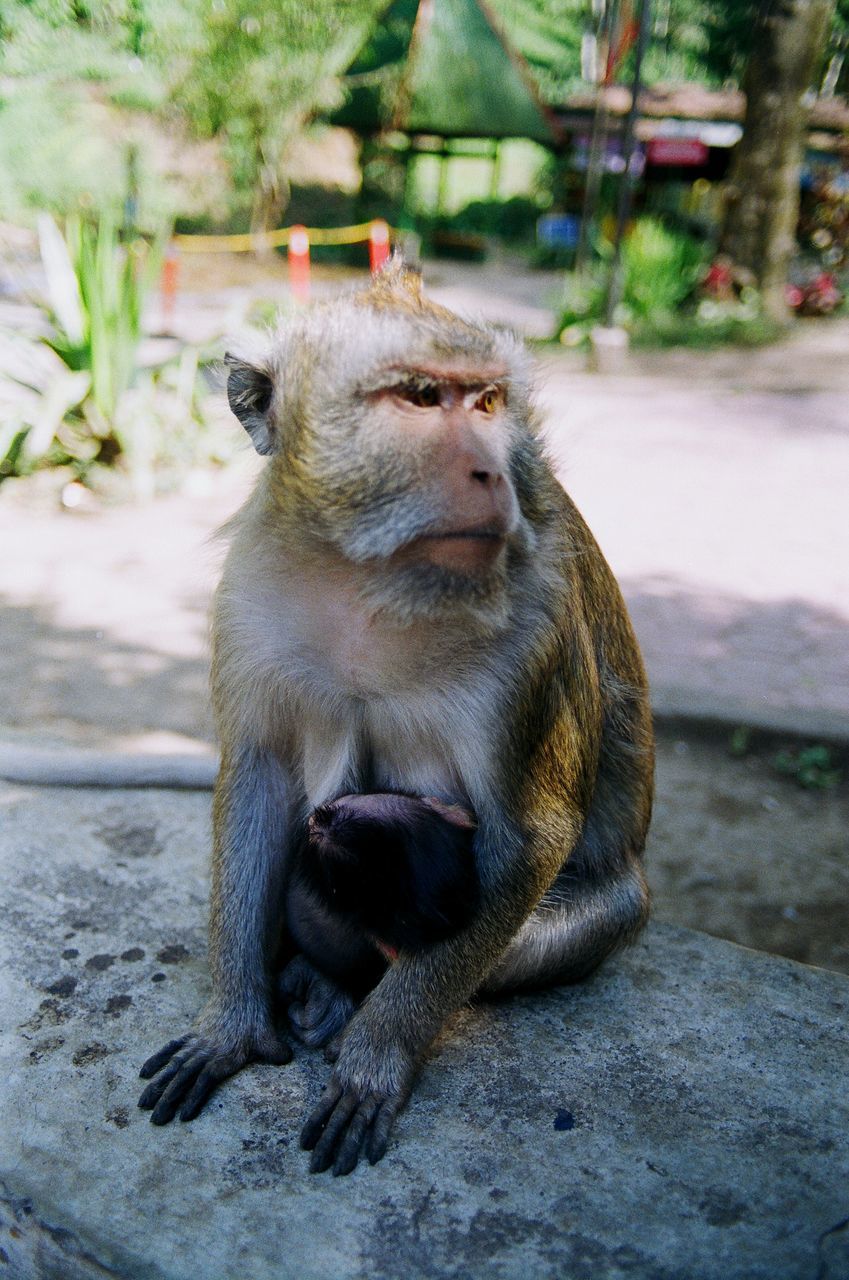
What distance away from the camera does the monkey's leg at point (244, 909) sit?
2316 millimetres

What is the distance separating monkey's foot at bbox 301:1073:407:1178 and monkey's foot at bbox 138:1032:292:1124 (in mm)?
211

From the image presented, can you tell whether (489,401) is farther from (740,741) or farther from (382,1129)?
(740,741)

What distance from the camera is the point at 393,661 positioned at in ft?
6.81

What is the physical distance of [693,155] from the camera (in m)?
23.1

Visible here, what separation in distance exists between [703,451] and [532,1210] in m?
7.83

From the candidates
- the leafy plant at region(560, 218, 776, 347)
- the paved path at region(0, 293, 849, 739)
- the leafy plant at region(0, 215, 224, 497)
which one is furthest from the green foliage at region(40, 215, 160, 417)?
the leafy plant at region(560, 218, 776, 347)

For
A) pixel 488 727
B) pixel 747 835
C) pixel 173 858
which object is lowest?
pixel 747 835

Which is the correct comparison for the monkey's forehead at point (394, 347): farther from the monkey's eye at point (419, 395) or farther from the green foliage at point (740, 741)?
the green foliage at point (740, 741)

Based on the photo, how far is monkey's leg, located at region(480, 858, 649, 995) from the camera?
2453 mm

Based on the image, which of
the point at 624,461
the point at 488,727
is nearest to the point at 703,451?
the point at 624,461

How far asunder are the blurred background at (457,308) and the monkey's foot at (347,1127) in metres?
1.08

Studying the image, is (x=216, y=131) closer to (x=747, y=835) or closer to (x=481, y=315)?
(x=747, y=835)

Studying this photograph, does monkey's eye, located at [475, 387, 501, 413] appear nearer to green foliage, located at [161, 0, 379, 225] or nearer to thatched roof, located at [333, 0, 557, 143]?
green foliage, located at [161, 0, 379, 225]

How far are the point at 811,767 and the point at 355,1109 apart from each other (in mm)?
3031
